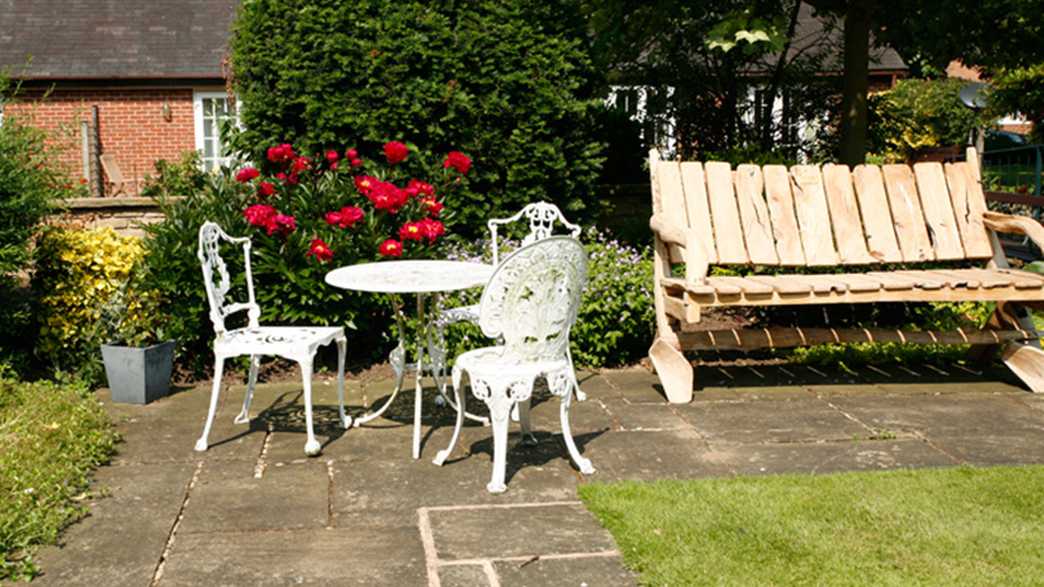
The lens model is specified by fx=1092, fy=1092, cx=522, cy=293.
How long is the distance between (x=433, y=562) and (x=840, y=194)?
421cm

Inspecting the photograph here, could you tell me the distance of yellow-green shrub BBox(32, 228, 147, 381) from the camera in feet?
21.7

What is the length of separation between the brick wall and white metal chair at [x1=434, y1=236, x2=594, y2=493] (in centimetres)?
1432

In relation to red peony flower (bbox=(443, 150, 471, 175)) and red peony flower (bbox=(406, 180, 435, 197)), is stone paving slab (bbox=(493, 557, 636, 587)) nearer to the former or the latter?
red peony flower (bbox=(406, 180, 435, 197))

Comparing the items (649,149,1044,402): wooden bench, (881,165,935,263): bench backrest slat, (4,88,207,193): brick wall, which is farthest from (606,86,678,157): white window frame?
(4,88,207,193): brick wall

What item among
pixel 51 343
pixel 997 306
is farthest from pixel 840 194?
pixel 51 343

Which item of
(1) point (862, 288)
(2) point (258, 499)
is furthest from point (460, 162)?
(2) point (258, 499)

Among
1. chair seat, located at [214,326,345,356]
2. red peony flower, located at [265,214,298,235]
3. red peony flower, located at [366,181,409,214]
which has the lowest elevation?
chair seat, located at [214,326,345,356]

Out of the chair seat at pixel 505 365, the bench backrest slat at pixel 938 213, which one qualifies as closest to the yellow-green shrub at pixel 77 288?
the chair seat at pixel 505 365

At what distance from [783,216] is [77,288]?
173 inches

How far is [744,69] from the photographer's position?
1001 cm

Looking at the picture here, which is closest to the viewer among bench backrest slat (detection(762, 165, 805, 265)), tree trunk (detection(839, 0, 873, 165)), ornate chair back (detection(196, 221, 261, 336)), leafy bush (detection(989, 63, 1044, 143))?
ornate chair back (detection(196, 221, 261, 336))

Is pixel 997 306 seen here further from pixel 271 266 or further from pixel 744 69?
pixel 271 266

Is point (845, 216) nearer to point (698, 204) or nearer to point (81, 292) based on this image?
point (698, 204)

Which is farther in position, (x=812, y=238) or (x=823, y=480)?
(x=812, y=238)
